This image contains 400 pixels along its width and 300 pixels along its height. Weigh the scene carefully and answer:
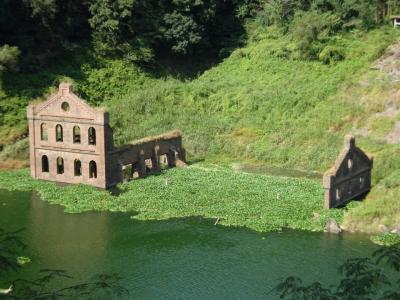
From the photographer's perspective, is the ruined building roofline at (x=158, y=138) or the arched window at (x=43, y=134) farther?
the arched window at (x=43, y=134)

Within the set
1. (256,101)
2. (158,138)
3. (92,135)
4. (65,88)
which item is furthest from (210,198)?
(256,101)

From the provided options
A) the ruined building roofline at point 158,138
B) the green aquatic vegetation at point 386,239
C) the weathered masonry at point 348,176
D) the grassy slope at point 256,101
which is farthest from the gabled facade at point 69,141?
the green aquatic vegetation at point 386,239

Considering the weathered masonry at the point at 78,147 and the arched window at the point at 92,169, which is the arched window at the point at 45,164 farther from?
the arched window at the point at 92,169

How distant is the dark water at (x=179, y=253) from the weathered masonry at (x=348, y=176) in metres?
3.48

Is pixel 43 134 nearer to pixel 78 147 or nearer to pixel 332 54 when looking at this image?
pixel 78 147

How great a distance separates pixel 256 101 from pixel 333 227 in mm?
23477

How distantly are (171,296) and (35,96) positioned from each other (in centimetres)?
3298

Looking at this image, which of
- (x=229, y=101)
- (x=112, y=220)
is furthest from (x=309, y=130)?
(x=112, y=220)

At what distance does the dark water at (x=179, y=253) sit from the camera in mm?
27516

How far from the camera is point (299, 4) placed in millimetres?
66000

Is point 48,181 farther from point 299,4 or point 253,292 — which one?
point 299,4

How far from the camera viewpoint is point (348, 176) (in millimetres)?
37156

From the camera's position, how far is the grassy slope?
4916 centimetres

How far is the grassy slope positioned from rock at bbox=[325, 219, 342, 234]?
28.2 ft
